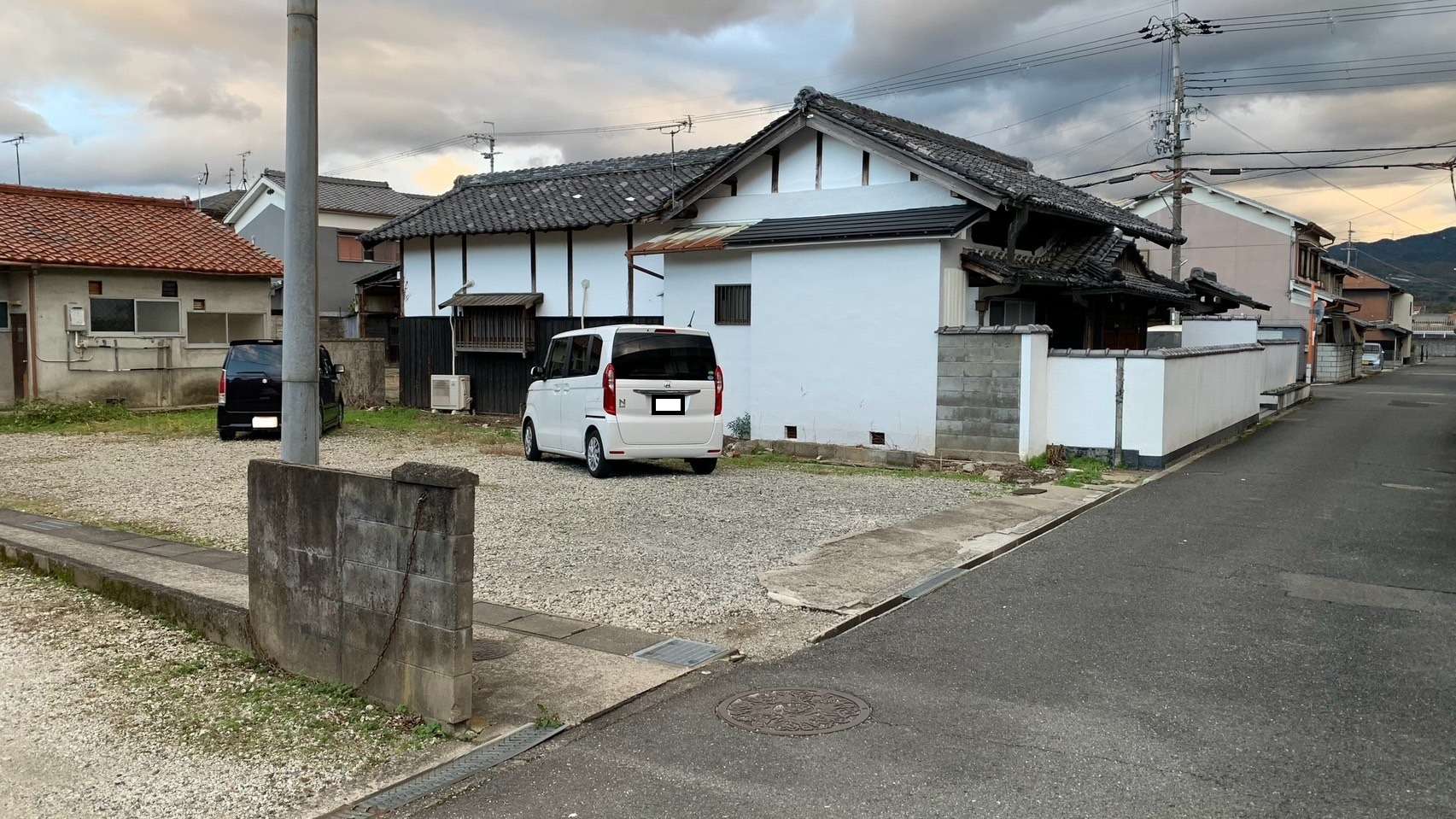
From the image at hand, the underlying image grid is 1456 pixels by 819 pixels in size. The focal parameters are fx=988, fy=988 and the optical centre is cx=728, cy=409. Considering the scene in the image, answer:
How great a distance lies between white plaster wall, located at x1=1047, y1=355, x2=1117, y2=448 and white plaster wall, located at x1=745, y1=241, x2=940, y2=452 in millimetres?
1607

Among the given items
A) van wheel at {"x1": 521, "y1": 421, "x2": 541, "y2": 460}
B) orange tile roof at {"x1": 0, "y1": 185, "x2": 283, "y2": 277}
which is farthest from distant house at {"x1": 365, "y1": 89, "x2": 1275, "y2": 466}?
orange tile roof at {"x1": 0, "y1": 185, "x2": 283, "y2": 277}

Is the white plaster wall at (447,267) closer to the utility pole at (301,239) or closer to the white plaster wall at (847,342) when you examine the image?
the white plaster wall at (847,342)

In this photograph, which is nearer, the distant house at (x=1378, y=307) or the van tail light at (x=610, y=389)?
the van tail light at (x=610, y=389)

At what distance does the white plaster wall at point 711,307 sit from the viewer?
1619 centimetres

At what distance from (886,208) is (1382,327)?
5530 centimetres

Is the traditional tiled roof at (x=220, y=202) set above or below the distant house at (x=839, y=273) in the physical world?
above

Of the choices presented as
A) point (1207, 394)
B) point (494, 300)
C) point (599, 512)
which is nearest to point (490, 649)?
point (599, 512)

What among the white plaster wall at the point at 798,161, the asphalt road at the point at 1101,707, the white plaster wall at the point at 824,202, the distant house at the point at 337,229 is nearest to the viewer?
the asphalt road at the point at 1101,707

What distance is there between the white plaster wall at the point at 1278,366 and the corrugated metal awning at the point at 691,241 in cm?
1322

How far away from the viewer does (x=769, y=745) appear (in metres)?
4.37

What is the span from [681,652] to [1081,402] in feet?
30.4

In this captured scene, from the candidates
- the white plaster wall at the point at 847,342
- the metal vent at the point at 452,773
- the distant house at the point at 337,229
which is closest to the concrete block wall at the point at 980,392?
the white plaster wall at the point at 847,342

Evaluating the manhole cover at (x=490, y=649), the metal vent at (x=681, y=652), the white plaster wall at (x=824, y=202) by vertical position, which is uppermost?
the white plaster wall at (x=824, y=202)

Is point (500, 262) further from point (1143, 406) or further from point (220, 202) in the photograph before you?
point (220, 202)
